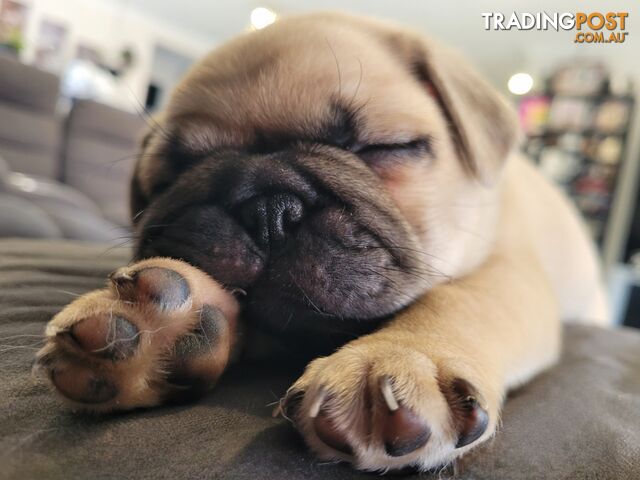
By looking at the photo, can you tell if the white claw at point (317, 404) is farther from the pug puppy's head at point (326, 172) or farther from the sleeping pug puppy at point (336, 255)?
the pug puppy's head at point (326, 172)

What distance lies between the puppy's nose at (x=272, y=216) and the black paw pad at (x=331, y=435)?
42 cm

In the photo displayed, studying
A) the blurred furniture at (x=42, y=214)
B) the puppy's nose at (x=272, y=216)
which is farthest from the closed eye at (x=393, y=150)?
the blurred furniture at (x=42, y=214)

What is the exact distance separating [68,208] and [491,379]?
4359 mm

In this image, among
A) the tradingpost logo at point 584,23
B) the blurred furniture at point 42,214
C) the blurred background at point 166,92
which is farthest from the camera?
the blurred background at point 166,92

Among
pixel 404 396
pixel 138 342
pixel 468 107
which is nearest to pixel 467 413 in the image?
pixel 404 396

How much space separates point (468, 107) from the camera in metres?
1.57

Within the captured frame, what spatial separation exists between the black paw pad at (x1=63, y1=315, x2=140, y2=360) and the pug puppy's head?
0.93 ft

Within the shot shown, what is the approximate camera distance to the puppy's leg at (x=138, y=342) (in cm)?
79

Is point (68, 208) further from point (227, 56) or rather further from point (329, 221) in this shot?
point (329, 221)

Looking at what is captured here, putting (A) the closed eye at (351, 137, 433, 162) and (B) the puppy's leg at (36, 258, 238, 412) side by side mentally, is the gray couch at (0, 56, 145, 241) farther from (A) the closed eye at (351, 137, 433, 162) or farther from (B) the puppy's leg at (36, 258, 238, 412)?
(B) the puppy's leg at (36, 258, 238, 412)

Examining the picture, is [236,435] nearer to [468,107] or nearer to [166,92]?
[468,107]

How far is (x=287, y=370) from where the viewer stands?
3.73 ft

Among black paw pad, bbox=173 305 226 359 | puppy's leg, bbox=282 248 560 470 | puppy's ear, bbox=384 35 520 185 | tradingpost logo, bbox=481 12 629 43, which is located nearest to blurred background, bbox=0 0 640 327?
tradingpost logo, bbox=481 12 629 43

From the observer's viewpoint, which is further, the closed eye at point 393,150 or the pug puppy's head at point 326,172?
the closed eye at point 393,150
